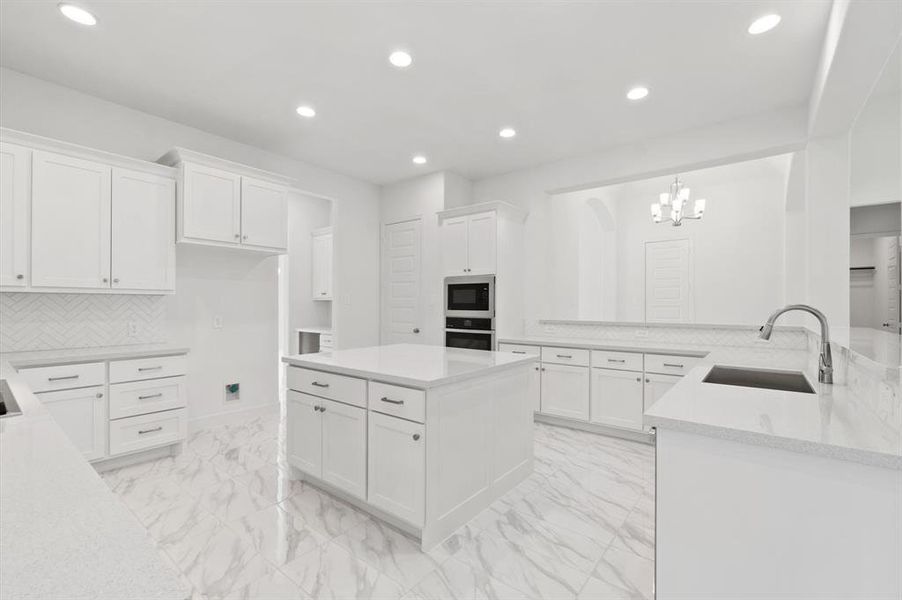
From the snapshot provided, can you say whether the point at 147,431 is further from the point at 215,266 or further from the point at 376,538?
the point at 376,538

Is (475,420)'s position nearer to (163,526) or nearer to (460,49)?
(163,526)

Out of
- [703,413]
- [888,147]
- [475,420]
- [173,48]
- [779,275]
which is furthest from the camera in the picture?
[779,275]

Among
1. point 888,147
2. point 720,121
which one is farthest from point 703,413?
point 720,121

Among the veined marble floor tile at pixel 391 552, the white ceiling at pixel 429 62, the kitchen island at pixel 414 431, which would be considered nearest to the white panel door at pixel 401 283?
the white ceiling at pixel 429 62

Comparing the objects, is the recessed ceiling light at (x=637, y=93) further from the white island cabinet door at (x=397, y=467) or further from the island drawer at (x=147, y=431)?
the island drawer at (x=147, y=431)

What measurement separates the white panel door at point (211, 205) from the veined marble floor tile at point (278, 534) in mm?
2270

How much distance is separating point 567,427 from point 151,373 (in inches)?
138

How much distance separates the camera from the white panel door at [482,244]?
14.7 ft

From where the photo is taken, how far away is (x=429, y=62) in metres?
2.78

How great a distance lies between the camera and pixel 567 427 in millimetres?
4008

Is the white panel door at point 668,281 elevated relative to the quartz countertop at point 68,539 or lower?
elevated

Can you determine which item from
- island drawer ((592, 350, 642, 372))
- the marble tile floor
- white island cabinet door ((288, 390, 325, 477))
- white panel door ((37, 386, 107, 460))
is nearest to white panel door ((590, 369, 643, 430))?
island drawer ((592, 350, 642, 372))

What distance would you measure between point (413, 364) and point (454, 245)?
8.72ft

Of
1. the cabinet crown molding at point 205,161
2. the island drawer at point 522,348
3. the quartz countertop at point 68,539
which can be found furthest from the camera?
the island drawer at point 522,348
